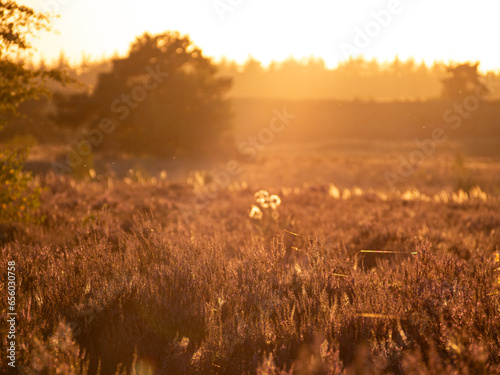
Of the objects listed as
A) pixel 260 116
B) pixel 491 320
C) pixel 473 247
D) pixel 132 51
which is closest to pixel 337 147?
pixel 260 116

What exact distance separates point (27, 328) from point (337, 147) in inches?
1830

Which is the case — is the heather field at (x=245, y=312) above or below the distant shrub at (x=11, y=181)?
below

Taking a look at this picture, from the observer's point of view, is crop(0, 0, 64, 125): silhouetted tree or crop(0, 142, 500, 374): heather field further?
crop(0, 0, 64, 125): silhouetted tree

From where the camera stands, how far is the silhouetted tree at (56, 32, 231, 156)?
2669 centimetres

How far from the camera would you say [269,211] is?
8812mm

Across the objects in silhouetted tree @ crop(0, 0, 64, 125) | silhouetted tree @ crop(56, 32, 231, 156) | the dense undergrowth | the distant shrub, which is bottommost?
the dense undergrowth

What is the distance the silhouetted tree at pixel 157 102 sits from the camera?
26.7 metres

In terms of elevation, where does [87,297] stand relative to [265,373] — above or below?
above

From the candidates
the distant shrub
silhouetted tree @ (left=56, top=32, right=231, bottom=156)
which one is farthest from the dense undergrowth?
silhouetted tree @ (left=56, top=32, right=231, bottom=156)

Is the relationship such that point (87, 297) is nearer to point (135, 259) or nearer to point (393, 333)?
point (135, 259)

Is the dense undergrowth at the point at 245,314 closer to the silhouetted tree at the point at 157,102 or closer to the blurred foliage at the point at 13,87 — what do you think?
the blurred foliage at the point at 13,87

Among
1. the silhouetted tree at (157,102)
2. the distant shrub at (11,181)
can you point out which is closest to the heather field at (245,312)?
the distant shrub at (11,181)

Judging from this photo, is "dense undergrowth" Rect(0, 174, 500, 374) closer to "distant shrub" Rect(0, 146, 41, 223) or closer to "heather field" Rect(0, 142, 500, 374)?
"heather field" Rect(0, 142, 500, 374)

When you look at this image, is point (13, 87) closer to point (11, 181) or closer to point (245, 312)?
point (11, 181)
